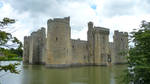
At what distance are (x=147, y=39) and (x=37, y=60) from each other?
3680 centimetres

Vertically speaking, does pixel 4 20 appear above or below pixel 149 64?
above

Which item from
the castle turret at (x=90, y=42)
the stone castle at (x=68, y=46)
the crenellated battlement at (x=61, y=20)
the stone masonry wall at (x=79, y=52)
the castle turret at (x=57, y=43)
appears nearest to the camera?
the castle turret at (x=57, y=43)

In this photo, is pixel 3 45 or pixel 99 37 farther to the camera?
pixel 99 37

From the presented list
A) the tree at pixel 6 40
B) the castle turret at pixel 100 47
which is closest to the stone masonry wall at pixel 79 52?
the castle turret at pixel 100 47

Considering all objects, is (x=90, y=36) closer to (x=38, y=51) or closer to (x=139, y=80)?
(x=38, y=51)

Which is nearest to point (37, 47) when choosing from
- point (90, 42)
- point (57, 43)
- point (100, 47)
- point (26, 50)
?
point (26, 50)

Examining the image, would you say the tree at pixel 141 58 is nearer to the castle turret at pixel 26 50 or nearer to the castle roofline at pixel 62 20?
the castle roofline at pixel 62 20

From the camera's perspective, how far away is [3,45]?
3.95 meters

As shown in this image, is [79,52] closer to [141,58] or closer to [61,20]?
[61,20]

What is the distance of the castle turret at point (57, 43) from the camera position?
981 inches

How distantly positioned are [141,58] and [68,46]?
22515 millimetres

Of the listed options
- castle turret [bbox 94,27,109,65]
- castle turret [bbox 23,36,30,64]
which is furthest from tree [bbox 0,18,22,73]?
castle turret [bbox 23,36,30,64]

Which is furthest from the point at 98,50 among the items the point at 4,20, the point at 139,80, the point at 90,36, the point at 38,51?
the point at 4,20

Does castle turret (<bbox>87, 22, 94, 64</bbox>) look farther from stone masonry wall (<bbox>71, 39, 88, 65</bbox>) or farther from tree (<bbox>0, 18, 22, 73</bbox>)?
tree (<bbox>0, 18, 22, 73</bbox>)
